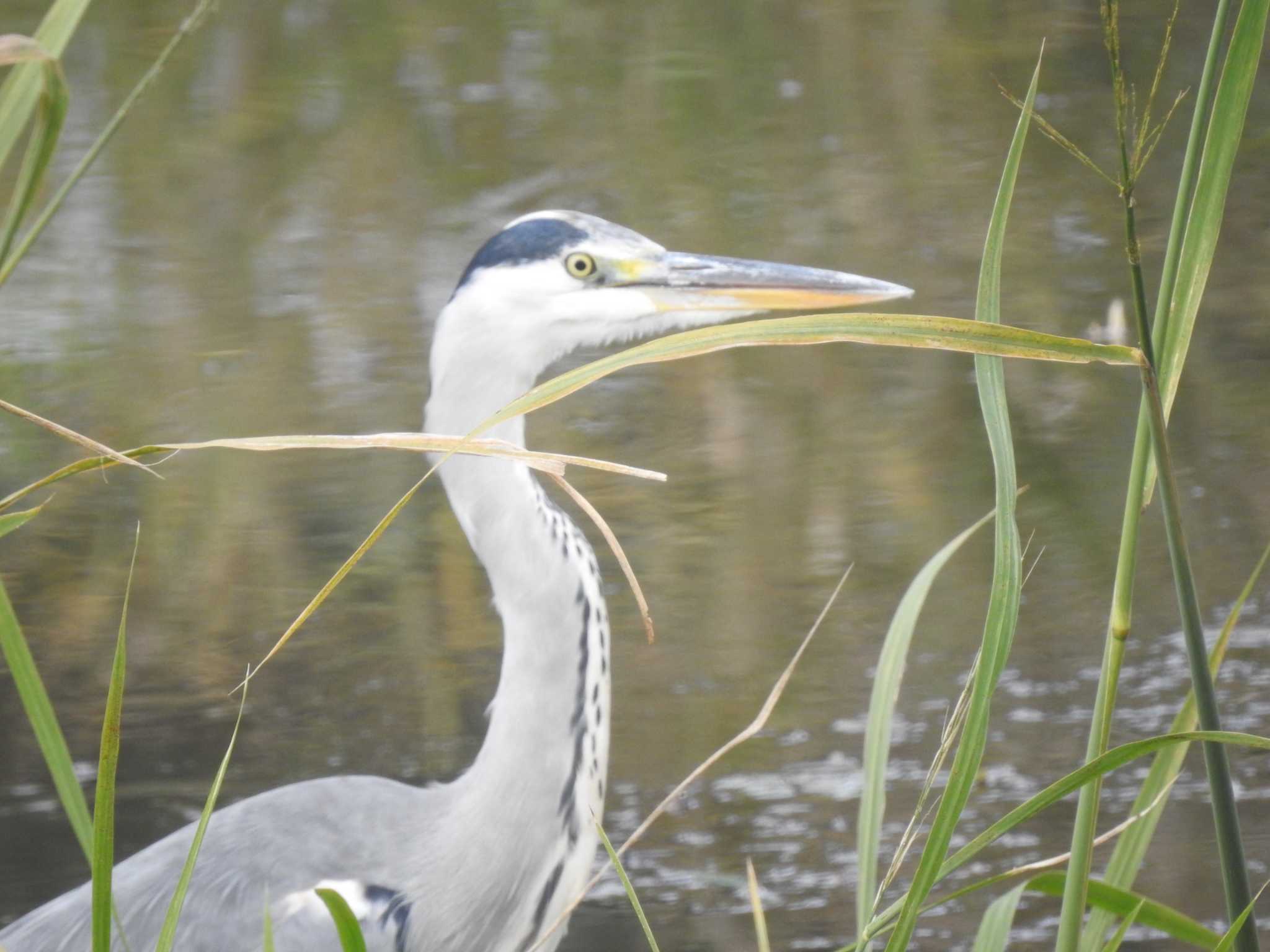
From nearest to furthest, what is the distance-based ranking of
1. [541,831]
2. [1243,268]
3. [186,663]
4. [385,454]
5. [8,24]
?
[541,831], [186,663], [385,454], [1243,268], [8,24]

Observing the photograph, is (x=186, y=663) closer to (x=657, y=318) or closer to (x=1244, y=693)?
(x=657, y=318)

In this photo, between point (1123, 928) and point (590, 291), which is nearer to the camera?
point (1123, 928)

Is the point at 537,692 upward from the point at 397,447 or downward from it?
downward

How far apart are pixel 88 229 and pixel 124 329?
462 mm

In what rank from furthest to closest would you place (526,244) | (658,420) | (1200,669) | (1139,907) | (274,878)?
(658,420) → (526,244) → (274,878) → (1139,907) → (1200,669)

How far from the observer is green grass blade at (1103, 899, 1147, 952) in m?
0.72

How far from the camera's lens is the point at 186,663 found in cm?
234

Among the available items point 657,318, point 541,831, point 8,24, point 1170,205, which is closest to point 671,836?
Result: point 541,831

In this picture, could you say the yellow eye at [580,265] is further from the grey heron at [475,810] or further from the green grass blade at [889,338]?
the green grass blade at [889,338]

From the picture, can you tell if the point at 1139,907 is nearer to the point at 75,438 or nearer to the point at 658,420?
the point at 75,438

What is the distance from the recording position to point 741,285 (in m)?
1.60

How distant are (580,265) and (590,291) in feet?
0.11

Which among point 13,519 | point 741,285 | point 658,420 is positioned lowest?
point 658,420

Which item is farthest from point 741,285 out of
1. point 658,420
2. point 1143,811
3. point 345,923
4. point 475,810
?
point 658,420
